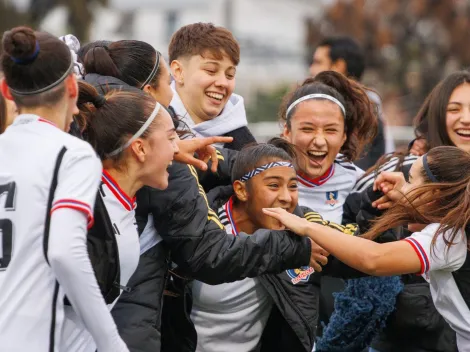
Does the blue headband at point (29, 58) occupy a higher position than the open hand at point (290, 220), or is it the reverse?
the blue headband at point (29, 58)

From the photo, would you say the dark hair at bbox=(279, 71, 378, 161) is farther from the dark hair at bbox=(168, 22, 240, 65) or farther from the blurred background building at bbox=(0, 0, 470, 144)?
the blurred background building at bbox=(0, 0, 470, 144)

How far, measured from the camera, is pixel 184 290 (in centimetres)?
497

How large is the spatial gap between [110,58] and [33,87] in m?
1.07

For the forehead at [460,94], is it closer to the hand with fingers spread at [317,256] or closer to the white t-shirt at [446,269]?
the white t-shirt at [446,269]

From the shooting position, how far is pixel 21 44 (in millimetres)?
3877

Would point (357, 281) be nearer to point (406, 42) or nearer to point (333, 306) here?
point (333, 306)

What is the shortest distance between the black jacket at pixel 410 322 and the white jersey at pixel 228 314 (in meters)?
0.73

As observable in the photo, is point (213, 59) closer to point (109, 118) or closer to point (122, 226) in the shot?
point (109, 118)

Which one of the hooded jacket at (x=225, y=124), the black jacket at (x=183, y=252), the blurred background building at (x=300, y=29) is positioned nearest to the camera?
the black jacket at (x=183, y=252)

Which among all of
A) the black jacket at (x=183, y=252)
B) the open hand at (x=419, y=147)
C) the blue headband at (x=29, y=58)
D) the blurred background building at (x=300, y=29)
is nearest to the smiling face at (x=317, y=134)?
the open hand at (x=419, y=147)

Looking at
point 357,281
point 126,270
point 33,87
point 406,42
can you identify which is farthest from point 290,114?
point 406,42

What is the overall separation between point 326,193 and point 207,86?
0.84 meters

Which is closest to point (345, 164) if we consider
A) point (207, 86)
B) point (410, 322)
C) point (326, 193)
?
point (326, 193)

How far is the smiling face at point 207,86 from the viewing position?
5840 millimetres
